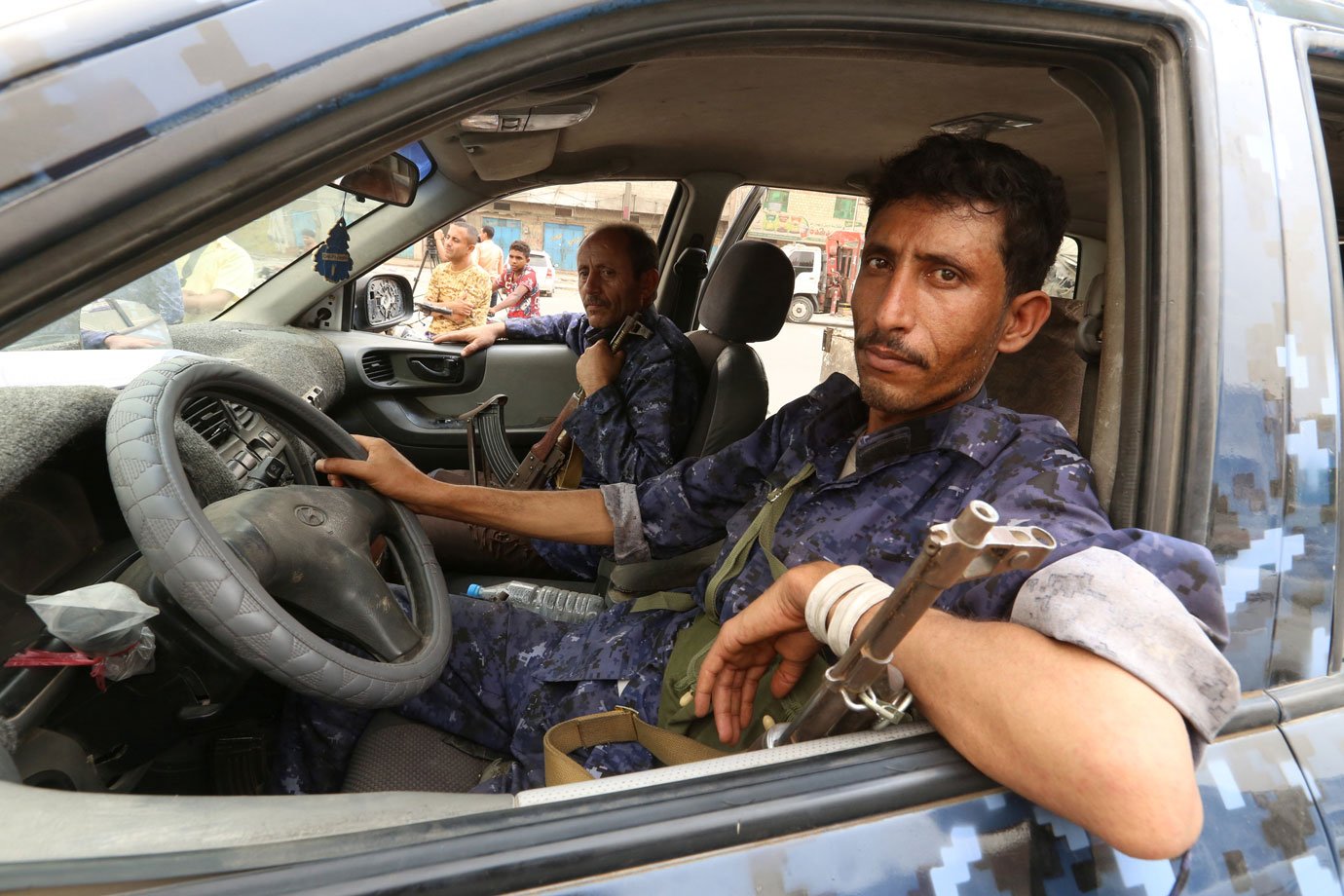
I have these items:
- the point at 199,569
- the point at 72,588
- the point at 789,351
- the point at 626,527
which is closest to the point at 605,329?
the point at 626,527

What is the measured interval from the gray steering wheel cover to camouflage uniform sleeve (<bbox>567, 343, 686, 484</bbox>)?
1.63 metres

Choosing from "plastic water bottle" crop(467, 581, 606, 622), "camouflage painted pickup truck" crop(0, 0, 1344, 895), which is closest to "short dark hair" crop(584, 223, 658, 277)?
"plastic water bottle" crop(467, 581, 606, 622)

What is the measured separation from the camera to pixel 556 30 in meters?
0.70

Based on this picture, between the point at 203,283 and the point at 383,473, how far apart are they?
0.97 m

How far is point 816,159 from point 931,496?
1.69 metres

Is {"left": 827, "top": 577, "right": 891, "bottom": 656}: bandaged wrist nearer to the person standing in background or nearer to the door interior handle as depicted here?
the door interior handle

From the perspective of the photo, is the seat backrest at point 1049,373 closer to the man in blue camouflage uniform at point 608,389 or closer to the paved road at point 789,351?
the man in blue camouflage uniform at point 608,389

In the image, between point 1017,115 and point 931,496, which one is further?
point 1017,115

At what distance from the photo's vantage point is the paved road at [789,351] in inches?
338

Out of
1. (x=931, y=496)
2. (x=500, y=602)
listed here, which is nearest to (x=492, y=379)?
(x=500, y=602)

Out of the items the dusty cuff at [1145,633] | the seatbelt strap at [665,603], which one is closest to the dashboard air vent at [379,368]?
the seatbelt strap at [665,603]

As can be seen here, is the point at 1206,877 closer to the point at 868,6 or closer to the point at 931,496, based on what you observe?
the point at 931,496

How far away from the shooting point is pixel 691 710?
1342 millimetres

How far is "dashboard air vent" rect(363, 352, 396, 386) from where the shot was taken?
10.7 feet
